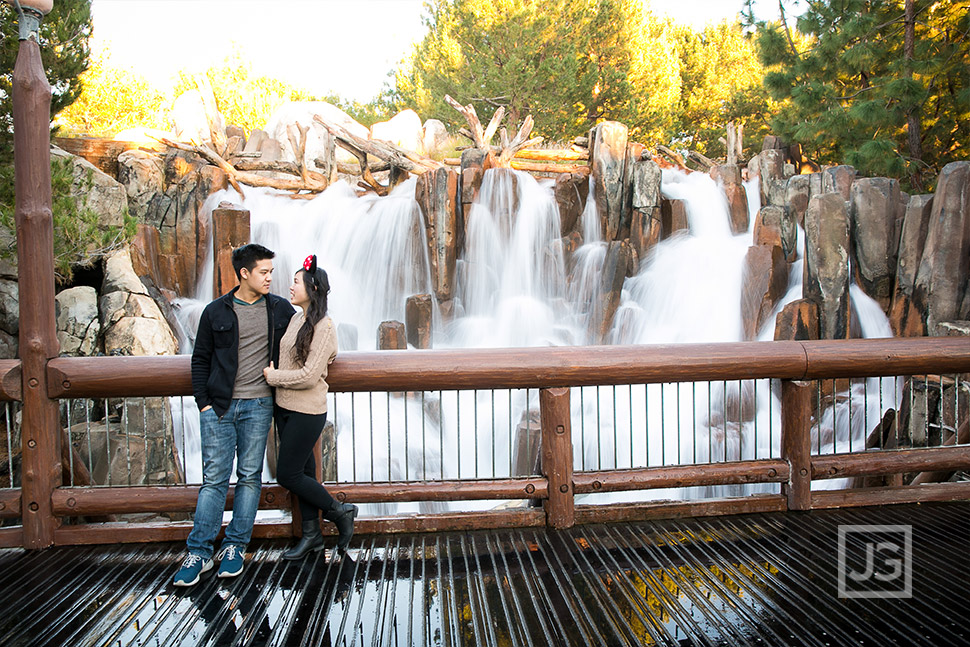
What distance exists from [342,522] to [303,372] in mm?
875

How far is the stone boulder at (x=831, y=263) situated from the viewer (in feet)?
30.0

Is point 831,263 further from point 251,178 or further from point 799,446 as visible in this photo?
point 251,178

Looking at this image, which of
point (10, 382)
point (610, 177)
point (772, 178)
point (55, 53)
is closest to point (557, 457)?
point (10, 382)

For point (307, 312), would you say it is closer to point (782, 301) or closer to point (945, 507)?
point (945, 507)

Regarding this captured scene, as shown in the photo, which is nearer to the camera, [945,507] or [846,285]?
[945,507]

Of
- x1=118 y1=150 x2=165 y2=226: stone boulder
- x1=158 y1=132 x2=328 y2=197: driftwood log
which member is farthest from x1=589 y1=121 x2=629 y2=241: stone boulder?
x1=118 y1=150 x2=165 y2=226: stone boulder

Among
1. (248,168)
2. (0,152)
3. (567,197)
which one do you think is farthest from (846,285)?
(248,168)

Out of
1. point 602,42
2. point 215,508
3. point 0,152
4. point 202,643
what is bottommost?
point 202,643

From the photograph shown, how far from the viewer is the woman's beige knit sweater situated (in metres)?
3.37

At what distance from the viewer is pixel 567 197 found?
13133mm

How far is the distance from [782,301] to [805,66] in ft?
17.7

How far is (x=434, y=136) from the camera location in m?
28.2

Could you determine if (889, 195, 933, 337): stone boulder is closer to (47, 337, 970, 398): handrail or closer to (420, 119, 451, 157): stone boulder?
(47, 337, 970, 398): handrail

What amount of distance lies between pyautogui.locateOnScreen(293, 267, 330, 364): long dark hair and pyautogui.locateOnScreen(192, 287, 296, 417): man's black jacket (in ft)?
1.04
